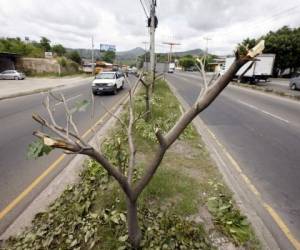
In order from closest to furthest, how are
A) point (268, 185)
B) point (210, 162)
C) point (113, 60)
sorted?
point (268, 185) → point (210, 162) → point (113, 60)

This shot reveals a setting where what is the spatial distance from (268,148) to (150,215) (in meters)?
4.70

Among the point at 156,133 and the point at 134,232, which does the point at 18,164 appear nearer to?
the point at 134,232

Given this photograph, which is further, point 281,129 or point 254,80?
point 254,80

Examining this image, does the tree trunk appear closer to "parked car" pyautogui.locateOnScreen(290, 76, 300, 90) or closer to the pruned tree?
the pruned tree

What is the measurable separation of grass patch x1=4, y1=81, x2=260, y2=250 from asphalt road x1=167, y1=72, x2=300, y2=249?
90cm

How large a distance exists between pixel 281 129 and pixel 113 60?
98.6 metres

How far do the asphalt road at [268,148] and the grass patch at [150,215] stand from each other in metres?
0.90

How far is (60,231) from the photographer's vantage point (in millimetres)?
3074

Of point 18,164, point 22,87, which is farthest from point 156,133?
point 22,87

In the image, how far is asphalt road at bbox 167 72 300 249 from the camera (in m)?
4.14

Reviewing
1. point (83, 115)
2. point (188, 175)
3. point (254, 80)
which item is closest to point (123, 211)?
point (188, 175)

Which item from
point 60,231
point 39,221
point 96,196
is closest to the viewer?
point 60,231

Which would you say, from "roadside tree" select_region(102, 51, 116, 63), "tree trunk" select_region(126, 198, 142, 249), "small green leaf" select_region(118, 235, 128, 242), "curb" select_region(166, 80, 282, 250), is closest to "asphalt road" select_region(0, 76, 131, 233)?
"small green leaf" select_region(118, 235, 128, 242)

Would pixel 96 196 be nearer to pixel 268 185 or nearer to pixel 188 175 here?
pixel 188 175
